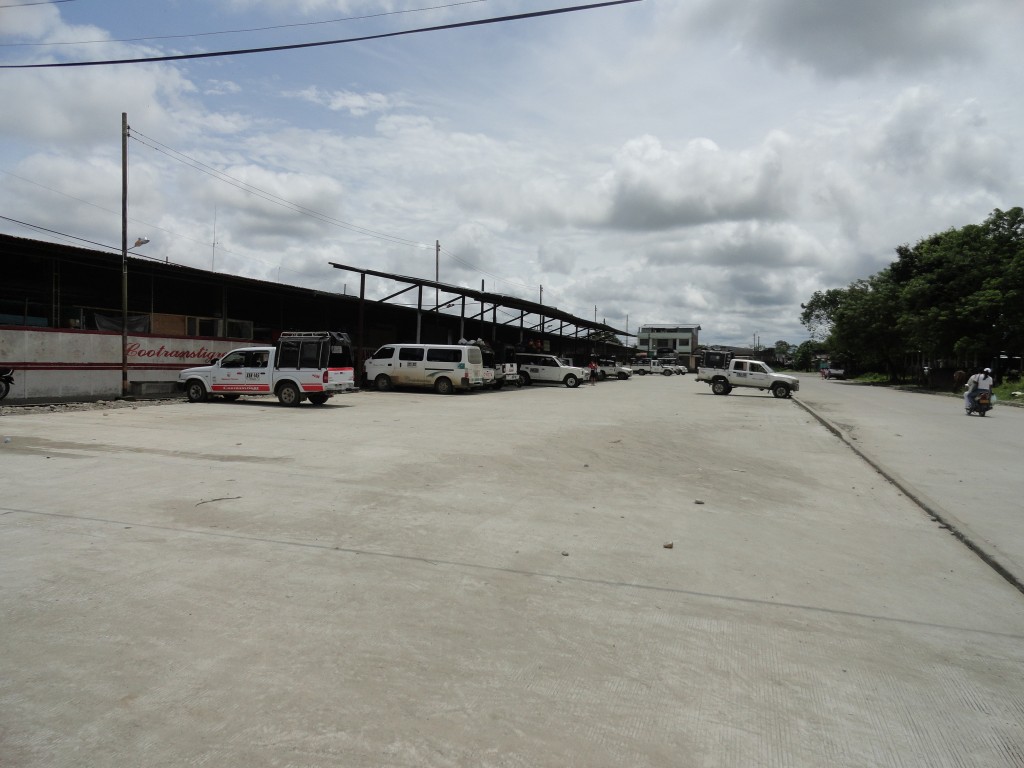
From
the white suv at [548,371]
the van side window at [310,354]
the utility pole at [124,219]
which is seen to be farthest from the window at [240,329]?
the white suv at [548,371]

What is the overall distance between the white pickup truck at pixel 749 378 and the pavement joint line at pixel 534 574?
26980 mm

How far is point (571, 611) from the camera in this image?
4.42m

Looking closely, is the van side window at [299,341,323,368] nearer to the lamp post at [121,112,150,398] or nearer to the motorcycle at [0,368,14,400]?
the lamp post at [121,112,150,398]

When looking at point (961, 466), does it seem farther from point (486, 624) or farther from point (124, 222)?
point (124, 222)

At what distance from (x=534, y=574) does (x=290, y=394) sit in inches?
654

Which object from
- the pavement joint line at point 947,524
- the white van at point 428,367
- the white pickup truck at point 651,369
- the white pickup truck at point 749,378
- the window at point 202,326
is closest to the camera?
the pavement joint line at point 947,524

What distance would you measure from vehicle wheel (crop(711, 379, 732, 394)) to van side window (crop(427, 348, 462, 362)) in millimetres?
13856

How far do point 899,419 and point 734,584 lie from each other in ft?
58.8

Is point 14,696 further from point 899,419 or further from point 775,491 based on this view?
point 899,419

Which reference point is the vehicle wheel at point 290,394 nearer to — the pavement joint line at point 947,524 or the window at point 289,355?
the window at point 289,355

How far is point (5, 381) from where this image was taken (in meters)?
19.1

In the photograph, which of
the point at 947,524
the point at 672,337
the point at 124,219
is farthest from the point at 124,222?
the point at 672,337

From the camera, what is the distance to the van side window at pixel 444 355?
27.2m

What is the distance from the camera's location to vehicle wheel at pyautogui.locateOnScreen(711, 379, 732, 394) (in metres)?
32.7
